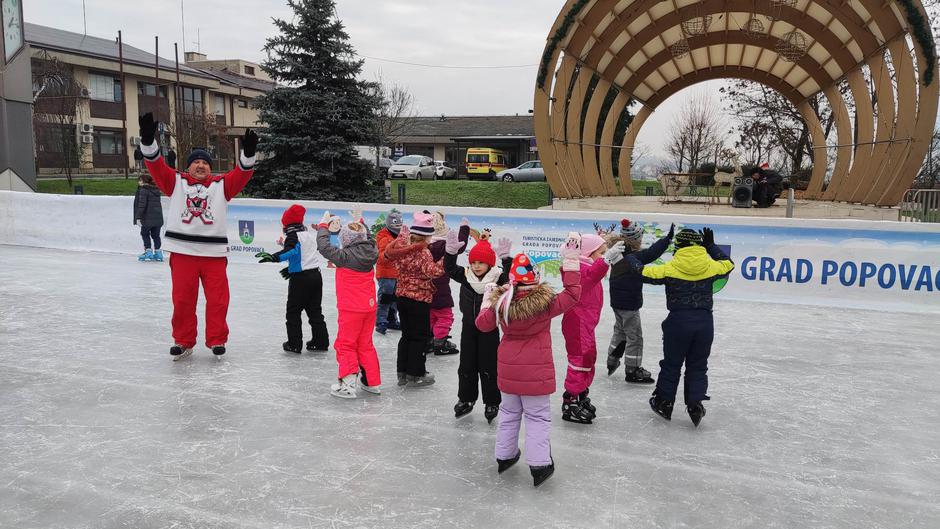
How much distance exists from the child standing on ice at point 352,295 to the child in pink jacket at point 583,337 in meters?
1.45

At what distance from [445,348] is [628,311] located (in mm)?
1844

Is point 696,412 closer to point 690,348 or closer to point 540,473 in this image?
point 690,348

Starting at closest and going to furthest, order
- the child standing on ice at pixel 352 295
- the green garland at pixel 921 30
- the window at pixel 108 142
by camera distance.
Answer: the child standing on ice at pixel 352 295
the green garland at pixel 921 30
the window at pixel 108 142

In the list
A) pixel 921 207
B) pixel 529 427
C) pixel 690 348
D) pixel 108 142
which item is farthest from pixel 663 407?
pixel 108 142

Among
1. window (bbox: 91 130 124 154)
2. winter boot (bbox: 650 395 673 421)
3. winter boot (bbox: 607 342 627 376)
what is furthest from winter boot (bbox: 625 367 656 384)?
window (bbox: 91 130 124 154)

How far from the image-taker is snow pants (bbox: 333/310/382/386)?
4984 mm

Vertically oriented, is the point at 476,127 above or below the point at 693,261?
above

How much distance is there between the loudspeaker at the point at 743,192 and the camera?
1725cm

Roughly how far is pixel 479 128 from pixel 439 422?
45.5 meters

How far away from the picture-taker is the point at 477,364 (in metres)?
4.59

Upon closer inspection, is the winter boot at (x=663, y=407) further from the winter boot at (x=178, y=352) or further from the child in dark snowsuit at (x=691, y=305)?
the winter boot at (x=178, y=352)

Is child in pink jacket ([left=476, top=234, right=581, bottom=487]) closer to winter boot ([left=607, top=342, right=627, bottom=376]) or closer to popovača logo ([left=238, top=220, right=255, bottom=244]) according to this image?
winter boot ([left=607, top=342, right=627, bottom=376])

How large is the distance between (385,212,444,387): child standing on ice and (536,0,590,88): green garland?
11.4 m

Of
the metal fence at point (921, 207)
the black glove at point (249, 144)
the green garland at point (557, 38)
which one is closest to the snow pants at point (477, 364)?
the black glove at point (249, 144)
